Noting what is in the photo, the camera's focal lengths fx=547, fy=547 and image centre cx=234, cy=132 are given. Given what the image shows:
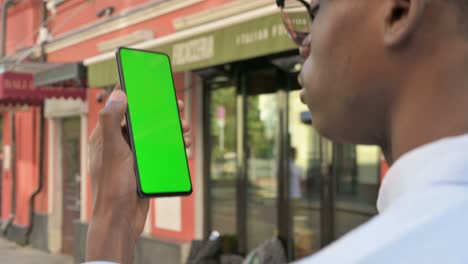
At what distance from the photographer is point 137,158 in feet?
3.86

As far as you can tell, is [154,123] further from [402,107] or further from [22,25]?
[22,25]

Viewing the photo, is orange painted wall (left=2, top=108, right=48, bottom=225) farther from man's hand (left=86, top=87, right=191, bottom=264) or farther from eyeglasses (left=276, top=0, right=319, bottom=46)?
man's hand (left=86, top=87, right=191, bottom=264)

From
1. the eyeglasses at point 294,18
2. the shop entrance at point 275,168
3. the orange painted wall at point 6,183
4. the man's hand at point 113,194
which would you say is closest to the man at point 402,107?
the man's hand at point 113,194

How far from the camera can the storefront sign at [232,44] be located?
4336 millimetres

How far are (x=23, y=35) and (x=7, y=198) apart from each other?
132 inches

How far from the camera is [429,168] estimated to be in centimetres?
54

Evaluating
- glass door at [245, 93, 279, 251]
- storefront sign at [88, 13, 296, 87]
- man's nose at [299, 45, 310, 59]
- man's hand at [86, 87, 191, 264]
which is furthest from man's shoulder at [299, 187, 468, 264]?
glass door at [245, 93, 279, 251]

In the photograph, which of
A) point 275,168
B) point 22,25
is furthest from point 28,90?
point 275,168

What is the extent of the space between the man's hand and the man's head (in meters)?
0.46

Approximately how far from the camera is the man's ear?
2.11ft

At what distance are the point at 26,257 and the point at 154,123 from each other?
9.11 meters

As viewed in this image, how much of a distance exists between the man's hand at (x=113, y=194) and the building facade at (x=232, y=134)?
3204 millimetres

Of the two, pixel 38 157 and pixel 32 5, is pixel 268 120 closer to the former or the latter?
pixel 38 157

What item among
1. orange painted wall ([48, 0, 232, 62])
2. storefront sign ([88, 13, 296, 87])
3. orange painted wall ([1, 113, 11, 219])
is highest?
orange painted wall ([48, 0, 232, 62])
